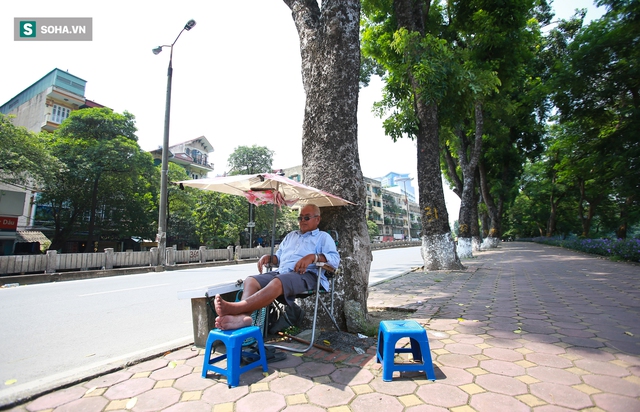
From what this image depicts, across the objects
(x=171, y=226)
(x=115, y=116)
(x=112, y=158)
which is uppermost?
(x=115, y=116)

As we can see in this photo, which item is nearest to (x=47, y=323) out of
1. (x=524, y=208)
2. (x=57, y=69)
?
(x=57, y=69)

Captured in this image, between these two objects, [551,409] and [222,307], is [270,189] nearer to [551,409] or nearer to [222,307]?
[222,307]

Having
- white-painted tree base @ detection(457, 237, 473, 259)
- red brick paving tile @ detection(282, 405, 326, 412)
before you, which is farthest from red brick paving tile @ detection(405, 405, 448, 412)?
white-painted tree base @ detection(457, 237, 473, 259)

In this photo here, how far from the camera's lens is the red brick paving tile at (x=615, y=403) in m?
1.98

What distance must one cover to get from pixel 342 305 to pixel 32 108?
37115 millimetres

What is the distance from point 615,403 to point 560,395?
28 cm

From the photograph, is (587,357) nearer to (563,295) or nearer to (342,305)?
(342,305)

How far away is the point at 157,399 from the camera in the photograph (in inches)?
89.4

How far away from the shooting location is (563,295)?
5828 millimetres

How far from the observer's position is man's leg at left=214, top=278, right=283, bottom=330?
99.5 inches

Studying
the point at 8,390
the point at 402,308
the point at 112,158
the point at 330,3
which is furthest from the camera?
the point at 112,158

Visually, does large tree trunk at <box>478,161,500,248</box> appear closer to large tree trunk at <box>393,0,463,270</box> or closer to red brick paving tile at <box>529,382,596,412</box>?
large tree trunk at <box>393,0,463,270</box>

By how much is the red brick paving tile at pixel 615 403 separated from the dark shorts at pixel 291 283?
89.0 inches

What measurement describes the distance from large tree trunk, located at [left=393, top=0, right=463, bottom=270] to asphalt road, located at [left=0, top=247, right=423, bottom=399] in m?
7.33
